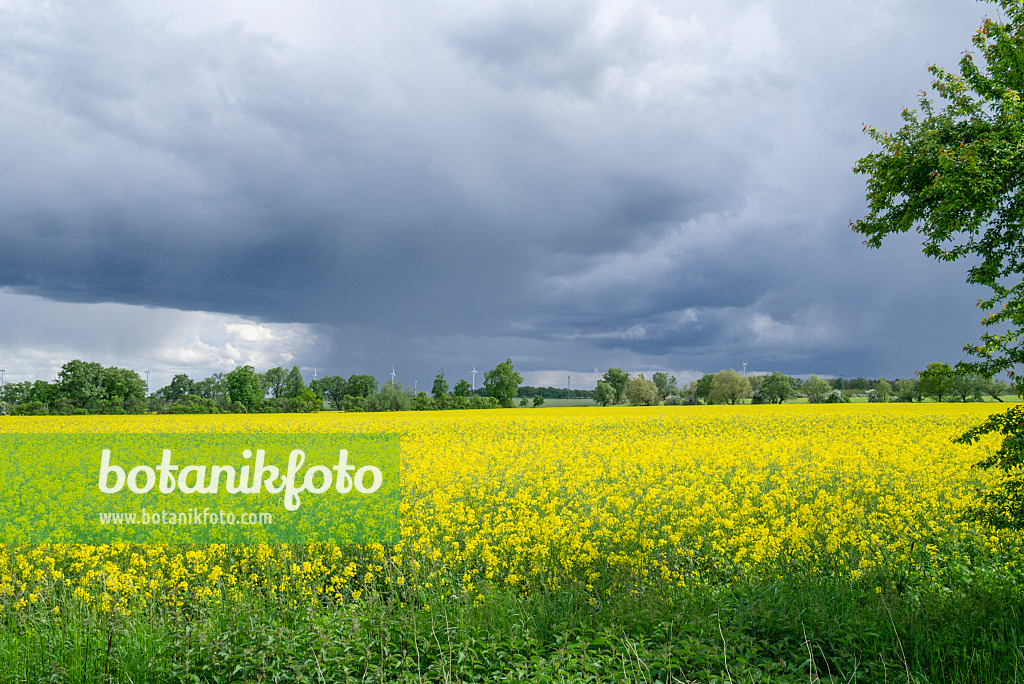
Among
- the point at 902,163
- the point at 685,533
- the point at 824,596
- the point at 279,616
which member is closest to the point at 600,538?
the point at 685,533

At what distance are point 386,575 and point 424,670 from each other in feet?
9.75

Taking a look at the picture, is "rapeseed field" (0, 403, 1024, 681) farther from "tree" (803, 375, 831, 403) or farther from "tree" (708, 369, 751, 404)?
"tree" (803, 375, 831, 403)

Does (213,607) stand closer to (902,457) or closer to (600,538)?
(600,538)

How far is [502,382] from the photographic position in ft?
306

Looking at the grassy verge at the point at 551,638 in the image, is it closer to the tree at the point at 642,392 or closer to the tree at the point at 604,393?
the tree at the point at 604,393

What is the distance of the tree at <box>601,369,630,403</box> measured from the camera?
101 metres

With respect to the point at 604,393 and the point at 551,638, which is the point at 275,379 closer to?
the point at 604,393

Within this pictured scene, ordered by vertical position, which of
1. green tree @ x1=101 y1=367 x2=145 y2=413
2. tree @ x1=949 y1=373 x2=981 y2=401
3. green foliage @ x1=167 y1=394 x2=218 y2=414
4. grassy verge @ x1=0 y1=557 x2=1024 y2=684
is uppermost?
tree @ x1=949 y1=373 x2=981 y2=401

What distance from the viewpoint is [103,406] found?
63844 mm

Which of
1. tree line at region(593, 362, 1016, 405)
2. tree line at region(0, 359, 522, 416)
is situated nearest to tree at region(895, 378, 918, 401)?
tree line at region(593, 362, 1016, 405)

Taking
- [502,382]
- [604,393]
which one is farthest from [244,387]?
[604,393]

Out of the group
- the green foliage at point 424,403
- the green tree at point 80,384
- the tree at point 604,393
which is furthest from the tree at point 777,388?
the green tree at point 80,384

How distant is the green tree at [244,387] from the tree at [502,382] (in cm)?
3430

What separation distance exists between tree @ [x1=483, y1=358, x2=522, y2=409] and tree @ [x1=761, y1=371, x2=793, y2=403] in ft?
139
